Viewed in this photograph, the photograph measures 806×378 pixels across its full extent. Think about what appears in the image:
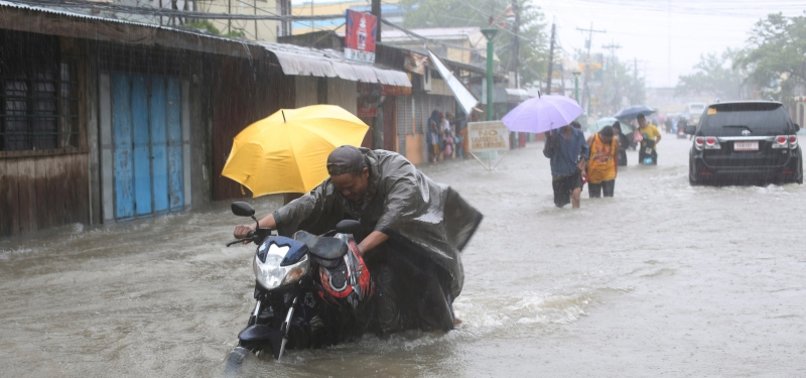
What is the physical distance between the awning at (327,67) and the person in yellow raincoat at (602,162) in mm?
4836

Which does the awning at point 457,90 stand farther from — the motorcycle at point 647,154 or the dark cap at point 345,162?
the dark cap at point 345,162

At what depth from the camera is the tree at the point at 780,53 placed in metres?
52.3

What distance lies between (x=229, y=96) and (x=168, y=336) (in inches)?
415

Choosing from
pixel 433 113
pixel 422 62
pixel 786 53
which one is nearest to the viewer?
pixel 422 62

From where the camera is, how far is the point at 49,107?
11.3 meters

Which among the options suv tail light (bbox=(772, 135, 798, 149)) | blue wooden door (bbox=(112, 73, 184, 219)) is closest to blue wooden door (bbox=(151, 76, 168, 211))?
blue wooden door (bbox=(112, 73, 184, 219))

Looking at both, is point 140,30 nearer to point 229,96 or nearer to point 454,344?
point 229,96

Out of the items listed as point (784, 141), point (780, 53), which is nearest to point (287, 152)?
point (784, 141)

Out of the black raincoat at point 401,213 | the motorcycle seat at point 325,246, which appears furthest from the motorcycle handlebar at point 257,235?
the motorcycle seat at point 325,246

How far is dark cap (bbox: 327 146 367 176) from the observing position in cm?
504

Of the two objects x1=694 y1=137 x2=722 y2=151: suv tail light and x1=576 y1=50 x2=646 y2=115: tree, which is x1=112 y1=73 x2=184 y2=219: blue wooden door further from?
x1=576 y1=50 x2=646 y2=115: tree

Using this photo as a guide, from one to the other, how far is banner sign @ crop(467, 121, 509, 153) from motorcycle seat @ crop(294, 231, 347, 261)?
19.2m

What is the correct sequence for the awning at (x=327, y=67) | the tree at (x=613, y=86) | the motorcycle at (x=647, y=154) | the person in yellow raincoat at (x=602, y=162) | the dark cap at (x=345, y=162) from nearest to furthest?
the dark cap at (x=345, y=162)
the person in yellow raincoat at (x=602, y=162)
the awning at (x=327, y=67)
the motorcycle at (x=647, y=154)
the tree at (x=613, y=86)

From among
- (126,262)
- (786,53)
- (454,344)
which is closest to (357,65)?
(126,262)
